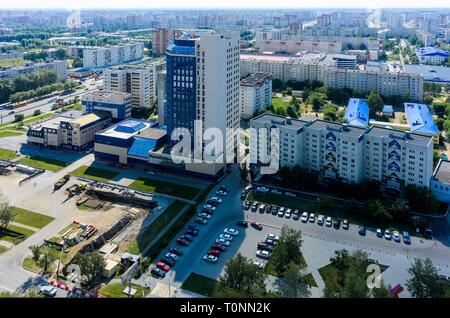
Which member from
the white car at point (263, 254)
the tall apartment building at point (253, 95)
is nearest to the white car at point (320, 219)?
the white car at point (263, 254)

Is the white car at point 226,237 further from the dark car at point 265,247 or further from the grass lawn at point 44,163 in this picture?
the grass lawn at point 44,163

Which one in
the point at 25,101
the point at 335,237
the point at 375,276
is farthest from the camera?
the point at 25,101

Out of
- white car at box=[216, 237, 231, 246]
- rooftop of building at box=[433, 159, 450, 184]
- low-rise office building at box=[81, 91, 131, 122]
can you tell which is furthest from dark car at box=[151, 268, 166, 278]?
low-rise office building at box=[81, 91, 131, 122]

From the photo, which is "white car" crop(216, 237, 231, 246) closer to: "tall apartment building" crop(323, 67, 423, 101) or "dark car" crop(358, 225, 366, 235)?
"dark car" crop(358, 225, 366, 235)

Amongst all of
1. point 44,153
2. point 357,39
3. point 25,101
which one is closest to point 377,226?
point 44,153
